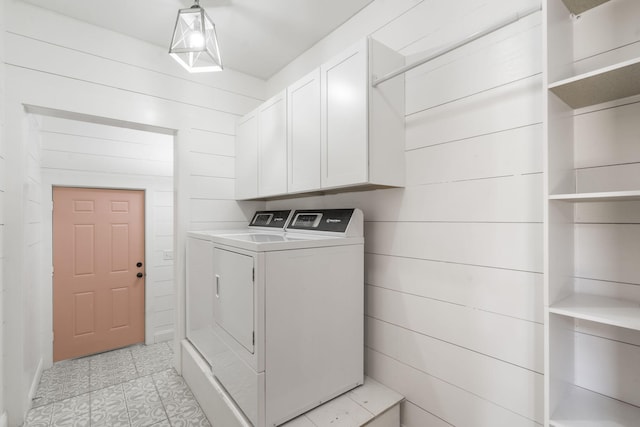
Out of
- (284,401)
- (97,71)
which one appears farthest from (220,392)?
(97,71)

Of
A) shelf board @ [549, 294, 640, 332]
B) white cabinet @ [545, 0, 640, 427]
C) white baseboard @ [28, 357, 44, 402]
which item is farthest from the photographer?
white baseboard @ [28, 357, 44, 402]

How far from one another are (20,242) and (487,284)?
263 cm

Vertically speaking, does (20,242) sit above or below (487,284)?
above

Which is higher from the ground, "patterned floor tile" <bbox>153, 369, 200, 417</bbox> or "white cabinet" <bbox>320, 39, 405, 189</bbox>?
"white cabinet" <bbox>320, 39, 405, 189</bbox>

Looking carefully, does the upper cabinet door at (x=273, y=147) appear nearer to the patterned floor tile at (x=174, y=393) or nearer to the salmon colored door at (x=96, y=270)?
the patterned floor tile at (x=174, y=393)

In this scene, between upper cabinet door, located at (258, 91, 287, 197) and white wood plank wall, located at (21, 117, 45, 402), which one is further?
white wood plank wall, located at (21, 117, 45, 402)

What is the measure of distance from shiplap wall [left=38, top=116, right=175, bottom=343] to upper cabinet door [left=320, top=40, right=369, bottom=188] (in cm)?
239

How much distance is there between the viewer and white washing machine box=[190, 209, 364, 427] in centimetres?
138

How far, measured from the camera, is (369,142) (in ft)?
4.78

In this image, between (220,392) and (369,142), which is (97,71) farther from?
(220,392)

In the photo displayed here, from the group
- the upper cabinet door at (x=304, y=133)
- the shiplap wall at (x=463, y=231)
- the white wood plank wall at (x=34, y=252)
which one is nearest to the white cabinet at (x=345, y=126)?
the upper cabinet door at (x=304, y=133)

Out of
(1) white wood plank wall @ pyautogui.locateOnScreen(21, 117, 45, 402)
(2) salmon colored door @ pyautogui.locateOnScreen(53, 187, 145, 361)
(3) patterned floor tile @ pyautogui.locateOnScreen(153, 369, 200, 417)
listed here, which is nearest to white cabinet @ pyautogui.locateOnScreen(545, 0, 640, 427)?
(3) patterned floor tile @ pyautogui.locateOnScreen(153, 369, 200, 417)

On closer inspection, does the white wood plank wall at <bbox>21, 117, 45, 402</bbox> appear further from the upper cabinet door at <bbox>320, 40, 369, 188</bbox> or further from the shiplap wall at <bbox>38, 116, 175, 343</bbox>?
the upper cabinet door at <bbox>320, 40, 369, 188</bbox>

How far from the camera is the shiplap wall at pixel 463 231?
1193 millimetres
